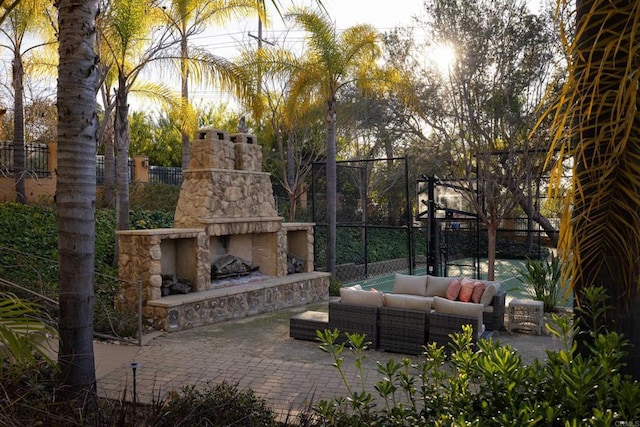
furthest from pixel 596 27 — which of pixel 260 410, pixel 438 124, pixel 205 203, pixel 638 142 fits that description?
pixel 438 124

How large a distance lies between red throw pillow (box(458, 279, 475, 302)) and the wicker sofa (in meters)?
0.28

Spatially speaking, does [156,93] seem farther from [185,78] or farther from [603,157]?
[603,157]

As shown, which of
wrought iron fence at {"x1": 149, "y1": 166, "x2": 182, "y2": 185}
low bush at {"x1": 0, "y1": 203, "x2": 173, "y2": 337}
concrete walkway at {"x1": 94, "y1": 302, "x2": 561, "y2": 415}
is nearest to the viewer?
concrete walkway at {"x1": 94, "y1": 302, "x2": 561, "y2": 415}

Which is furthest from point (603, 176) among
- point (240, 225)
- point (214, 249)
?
point (214, 249)

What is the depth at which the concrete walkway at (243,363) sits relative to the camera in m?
5.77

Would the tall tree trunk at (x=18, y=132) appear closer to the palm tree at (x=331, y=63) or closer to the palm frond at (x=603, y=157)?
the palm tree at (x=331, y=63)

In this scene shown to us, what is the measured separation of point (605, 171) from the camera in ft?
5.76

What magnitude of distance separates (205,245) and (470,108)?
6445 millimetres

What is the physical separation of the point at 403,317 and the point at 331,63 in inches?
278

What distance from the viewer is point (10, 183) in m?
→ 14.4

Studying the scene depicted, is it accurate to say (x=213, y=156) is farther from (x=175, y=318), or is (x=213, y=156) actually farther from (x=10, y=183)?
(x=10, y=183)

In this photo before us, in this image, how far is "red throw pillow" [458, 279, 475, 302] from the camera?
927 cm

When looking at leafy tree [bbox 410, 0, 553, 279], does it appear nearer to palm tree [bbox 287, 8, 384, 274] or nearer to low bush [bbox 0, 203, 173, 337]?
palm tree [bbox 287, 8, 384, 274]

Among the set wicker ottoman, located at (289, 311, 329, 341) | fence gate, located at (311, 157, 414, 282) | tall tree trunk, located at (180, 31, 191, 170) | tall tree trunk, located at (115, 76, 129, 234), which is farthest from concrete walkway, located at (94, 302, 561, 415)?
tall tree trunk, located at (180, 31, 191, 170)
